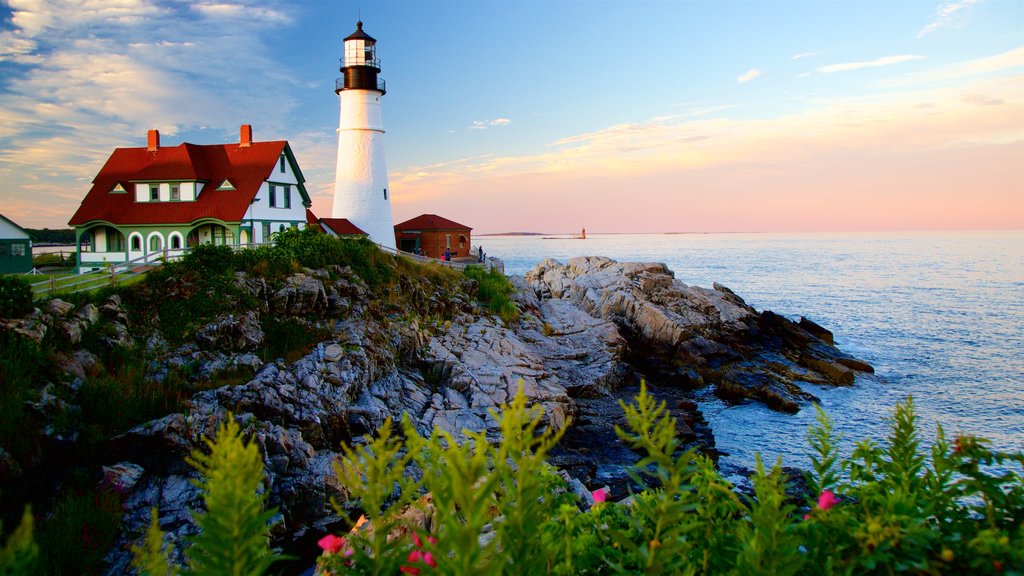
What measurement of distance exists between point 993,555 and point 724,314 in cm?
3537

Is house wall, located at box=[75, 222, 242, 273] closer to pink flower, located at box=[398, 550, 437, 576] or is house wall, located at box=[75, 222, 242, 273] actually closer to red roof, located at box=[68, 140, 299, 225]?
red roof, located at box=[68, 140, 299, 225]

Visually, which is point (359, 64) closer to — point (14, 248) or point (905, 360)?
point (14, 248)

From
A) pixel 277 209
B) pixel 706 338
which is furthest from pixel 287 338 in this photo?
pixel 706 338

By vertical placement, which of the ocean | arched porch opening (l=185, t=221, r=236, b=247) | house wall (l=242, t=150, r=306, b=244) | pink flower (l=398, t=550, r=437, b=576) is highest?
house wall (l=242, t=150, r=306, b=244)

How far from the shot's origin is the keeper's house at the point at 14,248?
30.9m

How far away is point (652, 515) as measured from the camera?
3.82 metres

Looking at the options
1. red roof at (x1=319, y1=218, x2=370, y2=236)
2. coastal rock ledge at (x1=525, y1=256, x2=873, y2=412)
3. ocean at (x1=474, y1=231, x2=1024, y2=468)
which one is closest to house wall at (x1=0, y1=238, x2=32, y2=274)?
red roof at (x1=319, y1=218, x2=370, y2=236)

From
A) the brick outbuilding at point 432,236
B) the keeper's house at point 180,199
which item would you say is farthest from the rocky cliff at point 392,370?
the brick outbuilding at point 432,236

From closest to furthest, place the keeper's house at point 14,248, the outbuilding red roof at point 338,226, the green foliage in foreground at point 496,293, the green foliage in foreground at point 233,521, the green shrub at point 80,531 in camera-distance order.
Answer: the green foliage in foreground at point 233,521, the green shrub at point 80,531, the green foliage in foreground at point 496,293, the keeper's house at point 14,248, the outbuilding red roof at point 338,226

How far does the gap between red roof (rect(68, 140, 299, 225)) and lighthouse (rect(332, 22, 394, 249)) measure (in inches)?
167

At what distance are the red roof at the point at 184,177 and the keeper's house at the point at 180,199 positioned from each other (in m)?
0.05

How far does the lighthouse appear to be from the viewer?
38.3 metres

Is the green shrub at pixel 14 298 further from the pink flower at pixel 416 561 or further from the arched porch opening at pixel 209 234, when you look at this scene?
the arched porch opening at pixel 209 234

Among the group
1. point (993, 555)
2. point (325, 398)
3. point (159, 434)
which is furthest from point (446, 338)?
point (993, 555)
